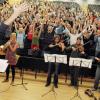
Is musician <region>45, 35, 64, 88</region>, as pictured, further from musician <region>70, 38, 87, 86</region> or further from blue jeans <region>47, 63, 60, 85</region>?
musician <region>70, 38, 87, 86</region>

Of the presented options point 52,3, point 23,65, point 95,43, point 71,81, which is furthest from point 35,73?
point 52,3

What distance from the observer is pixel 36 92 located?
9180mm

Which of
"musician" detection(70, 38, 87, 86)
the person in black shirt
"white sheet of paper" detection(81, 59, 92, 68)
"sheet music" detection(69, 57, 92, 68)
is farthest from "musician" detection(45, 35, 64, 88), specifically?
the person in black shirt

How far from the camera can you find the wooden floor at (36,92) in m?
8.61

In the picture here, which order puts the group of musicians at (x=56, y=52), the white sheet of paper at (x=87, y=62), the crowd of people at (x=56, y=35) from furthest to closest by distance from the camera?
the crowd of people at (x=56, y=35) < the group of musicians at (x=56, y=52) < the white sheet of paper at (x=87, y=62)

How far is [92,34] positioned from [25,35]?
269 centimetres

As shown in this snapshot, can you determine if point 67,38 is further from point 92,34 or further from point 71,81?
point 71,81

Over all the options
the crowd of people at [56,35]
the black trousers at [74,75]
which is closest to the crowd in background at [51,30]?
the crowd of people at [56,35]

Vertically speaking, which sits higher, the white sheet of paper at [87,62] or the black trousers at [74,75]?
the white sheet of paper at [87,62]

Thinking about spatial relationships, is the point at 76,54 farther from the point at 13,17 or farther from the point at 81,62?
the point at 13,17

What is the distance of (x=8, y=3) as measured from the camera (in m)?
16.0

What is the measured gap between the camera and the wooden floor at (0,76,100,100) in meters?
8.61

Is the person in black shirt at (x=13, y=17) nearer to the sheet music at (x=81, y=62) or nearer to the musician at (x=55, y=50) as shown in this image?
the sheet music at (x=81, y=62)

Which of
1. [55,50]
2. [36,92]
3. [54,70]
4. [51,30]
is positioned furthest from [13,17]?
[51,30]
